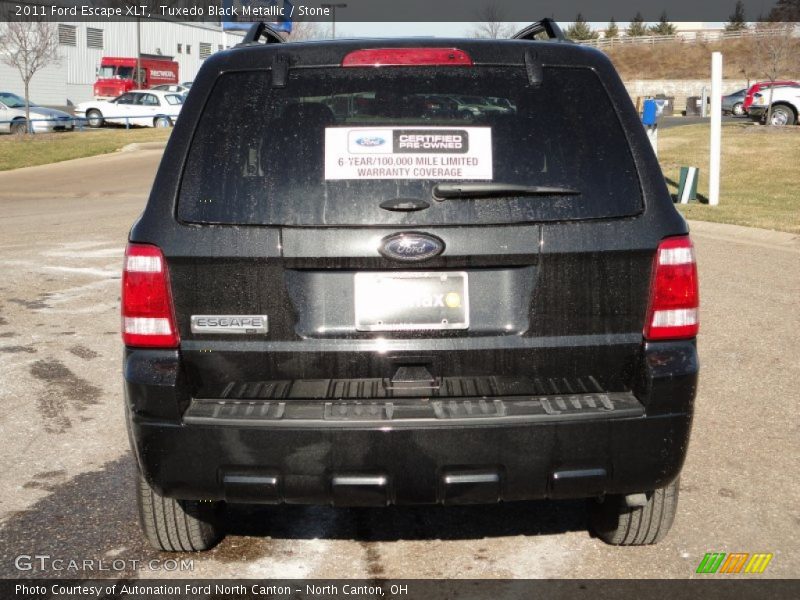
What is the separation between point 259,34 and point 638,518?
238cm

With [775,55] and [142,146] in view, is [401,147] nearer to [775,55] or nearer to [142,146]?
[142,146]

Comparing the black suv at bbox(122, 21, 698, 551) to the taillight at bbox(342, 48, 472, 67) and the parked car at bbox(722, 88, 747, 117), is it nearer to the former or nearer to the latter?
the taillight at bbox(342, 48, 472, 67)

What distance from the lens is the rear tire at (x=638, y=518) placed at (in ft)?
12.8

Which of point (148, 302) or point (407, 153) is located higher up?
point (407, 153)

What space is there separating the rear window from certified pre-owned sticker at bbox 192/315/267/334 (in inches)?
12.0

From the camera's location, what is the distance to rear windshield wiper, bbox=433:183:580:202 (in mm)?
3260

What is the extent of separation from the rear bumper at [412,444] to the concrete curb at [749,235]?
10.0 meters

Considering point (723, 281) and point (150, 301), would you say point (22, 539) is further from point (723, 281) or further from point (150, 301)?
point (723, 281)

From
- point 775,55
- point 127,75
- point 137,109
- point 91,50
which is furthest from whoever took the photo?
point 91,50

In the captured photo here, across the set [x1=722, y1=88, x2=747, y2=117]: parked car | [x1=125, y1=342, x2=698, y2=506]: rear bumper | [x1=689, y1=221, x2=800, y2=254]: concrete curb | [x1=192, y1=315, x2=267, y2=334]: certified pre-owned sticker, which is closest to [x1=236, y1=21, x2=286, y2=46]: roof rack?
[x1=192, y1=315, x2=267, y2=334]: certified pre-owned sticker

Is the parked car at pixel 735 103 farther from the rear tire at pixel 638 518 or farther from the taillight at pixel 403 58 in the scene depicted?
the taillight at pixel 403 58

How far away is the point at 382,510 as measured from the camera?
14.6ft

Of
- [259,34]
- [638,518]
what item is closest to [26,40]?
[259,34]

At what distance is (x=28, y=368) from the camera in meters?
7.00
